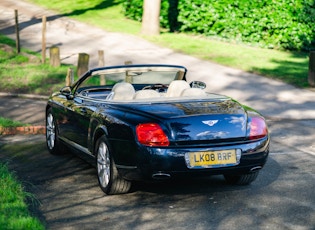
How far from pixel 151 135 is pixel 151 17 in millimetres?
22040

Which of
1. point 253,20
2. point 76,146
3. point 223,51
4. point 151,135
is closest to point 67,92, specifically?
point 76,146

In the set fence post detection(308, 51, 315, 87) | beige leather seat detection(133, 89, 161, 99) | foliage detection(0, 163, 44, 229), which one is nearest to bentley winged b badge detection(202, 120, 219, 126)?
beige leather seat detection(133, 89, 161, 99)

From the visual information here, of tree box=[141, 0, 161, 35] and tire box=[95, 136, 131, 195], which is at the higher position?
tire box=[95, 136, 131, 195]

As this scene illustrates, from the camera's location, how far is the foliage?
21.8 ft

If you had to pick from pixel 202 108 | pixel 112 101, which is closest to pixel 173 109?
pixel 202 108

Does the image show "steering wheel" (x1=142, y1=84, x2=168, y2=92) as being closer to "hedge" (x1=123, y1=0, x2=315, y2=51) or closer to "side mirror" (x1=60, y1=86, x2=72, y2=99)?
"side mirror" (x1=60, y1=86, x2=72, y2=99)

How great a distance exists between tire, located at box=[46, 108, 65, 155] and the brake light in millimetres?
3189

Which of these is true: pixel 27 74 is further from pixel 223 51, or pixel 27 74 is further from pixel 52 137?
pixel 52 137

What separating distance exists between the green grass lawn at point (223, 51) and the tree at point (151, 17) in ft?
1.23

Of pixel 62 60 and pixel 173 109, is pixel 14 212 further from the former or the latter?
pixel 62 60

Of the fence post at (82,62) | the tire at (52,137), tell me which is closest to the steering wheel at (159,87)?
the tire at (52,137)

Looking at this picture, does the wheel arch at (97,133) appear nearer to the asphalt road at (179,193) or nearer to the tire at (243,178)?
the asphalt road at (179,193)

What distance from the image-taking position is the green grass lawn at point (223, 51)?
22.3 meters

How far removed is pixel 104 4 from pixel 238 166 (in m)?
32.1
